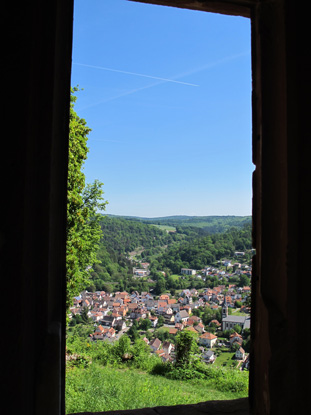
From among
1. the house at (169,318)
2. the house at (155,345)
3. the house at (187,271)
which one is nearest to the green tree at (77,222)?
the house at (155,345)

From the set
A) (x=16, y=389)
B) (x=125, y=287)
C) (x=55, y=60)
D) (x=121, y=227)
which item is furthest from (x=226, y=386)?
(x=121, y=227)

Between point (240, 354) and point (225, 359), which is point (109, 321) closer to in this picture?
point (225, 359)

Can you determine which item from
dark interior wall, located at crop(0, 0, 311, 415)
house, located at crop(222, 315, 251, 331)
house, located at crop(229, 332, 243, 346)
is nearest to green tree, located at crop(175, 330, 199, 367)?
house, located at crop(229, 332, 243, 346)

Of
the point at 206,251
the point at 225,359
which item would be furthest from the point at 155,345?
the point at 206,251

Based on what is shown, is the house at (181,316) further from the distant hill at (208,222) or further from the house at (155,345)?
the distant hill at (208,222)

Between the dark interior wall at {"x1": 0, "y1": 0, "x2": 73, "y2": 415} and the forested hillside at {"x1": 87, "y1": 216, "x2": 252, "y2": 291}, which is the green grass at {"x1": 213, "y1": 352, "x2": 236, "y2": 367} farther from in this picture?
the dark interior wall at {"x1": 0, "y1": 0, "x2": 73, "y2": 415}

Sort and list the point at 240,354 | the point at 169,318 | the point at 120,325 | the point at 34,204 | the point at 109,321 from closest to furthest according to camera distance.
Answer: the point at 34,204 → the point at 240,354 → the point at 120,325 → the point at 109,321 → the point at 169,318
